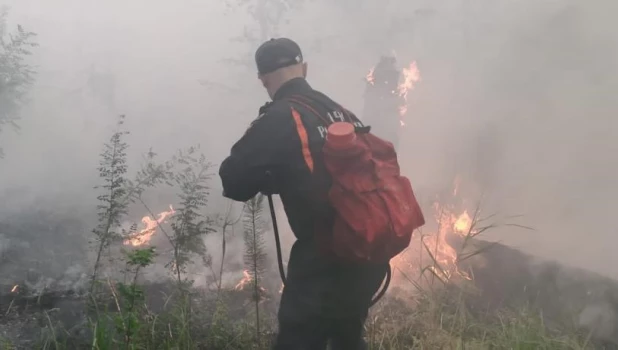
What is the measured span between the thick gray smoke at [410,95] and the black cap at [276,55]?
6303 millimetres

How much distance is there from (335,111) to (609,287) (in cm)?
631

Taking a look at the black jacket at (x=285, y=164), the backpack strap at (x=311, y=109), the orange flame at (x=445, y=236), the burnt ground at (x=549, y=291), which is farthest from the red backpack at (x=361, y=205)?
the orange flame at (x=445, y=236)

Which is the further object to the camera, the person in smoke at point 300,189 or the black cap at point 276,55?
the black cap at point 276,55

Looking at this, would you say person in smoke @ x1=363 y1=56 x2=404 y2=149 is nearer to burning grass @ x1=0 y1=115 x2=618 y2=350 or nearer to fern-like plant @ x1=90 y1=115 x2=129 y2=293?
burning grass @ x1=0 y1=115 x2=618 y2=350

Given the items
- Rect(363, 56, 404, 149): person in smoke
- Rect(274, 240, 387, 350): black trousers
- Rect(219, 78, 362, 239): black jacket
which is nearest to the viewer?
Rect(219, 78, 362, 239): black jacket

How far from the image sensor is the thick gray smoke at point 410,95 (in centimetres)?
1183

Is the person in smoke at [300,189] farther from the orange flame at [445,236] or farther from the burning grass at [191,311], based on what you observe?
the orange flame at [445,236]

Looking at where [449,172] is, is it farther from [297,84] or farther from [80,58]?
[80,58]

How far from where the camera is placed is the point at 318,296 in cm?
234

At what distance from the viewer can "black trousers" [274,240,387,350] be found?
7.61ft

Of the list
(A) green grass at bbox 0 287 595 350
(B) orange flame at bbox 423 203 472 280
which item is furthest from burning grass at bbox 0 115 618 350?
(B) orange flame at bbox 423 203 472 280

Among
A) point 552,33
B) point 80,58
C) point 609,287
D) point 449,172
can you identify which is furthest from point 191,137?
point 609,287

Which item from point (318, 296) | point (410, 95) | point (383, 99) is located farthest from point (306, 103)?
point (410, 95)

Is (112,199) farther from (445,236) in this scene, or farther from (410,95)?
(410,95)
